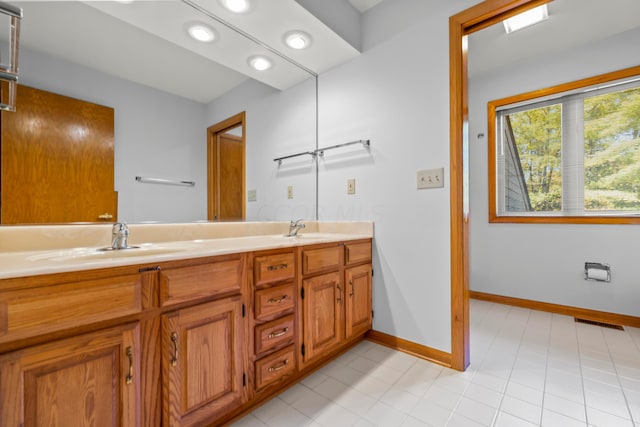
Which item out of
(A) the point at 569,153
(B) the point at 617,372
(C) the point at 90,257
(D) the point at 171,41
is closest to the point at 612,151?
(A) the point at 569,153

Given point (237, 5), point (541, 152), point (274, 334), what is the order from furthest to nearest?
point (541, 152) → point (237, 5) → point (274, 334)

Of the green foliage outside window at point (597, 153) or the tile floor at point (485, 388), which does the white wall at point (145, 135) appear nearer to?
the tile floor at point (485, 388)

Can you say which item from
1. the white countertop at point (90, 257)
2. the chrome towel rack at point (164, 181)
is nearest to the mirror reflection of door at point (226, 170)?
the chrome towel rack at point (164, 181)

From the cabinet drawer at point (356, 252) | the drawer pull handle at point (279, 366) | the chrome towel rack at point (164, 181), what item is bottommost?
the drawer pull handle at point (279, 366)

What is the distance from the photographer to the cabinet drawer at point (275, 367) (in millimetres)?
1202

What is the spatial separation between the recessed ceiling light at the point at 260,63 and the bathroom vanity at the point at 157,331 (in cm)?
126

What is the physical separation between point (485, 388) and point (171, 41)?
8.16ft

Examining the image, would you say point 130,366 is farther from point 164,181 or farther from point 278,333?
point 164,181

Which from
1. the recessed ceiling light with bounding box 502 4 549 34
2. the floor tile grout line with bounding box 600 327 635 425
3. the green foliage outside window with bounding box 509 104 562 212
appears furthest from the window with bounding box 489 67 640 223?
the floor tile grout line with bounding box 600 327 635 425

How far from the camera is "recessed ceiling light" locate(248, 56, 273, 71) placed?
1808 millimetres

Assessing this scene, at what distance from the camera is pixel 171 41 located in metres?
1.45

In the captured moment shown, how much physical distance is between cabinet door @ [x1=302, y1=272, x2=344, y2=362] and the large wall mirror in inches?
27.8

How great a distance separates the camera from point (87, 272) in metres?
0.76

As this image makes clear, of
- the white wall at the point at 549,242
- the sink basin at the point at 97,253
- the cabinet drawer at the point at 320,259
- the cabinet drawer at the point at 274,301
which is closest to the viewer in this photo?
the sink basin at the point at 97,253
